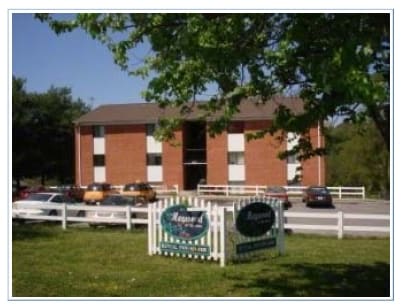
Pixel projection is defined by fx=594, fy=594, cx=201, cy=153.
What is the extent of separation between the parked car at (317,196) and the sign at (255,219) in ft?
6.05

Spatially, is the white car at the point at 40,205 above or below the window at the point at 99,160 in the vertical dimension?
below

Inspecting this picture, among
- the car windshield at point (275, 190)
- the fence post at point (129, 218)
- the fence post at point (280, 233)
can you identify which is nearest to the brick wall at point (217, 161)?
the car windshield at point (275, 190)

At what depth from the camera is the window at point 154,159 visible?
13836mm

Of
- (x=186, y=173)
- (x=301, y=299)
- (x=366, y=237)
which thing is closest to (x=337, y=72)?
(x=301, y=299)

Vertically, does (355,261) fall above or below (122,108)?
below

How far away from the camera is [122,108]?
10359mm

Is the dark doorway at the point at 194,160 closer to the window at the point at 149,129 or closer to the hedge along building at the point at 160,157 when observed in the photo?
the hedge along building at the point at 160,157

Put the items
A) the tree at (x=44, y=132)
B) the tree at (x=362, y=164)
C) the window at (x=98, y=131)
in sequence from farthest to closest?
the window at (x=98, y=131) → the tree at (x=362, y=164) → the tree at (x=44, y=132)

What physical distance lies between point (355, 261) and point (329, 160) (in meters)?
1.98

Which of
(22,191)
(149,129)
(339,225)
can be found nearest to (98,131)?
(149,129)

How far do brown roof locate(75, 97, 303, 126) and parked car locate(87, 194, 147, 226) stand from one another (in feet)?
10.1

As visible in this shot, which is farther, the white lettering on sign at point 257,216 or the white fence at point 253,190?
the white fence at point 253,190

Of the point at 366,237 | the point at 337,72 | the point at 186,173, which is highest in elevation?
the point at 337,72
